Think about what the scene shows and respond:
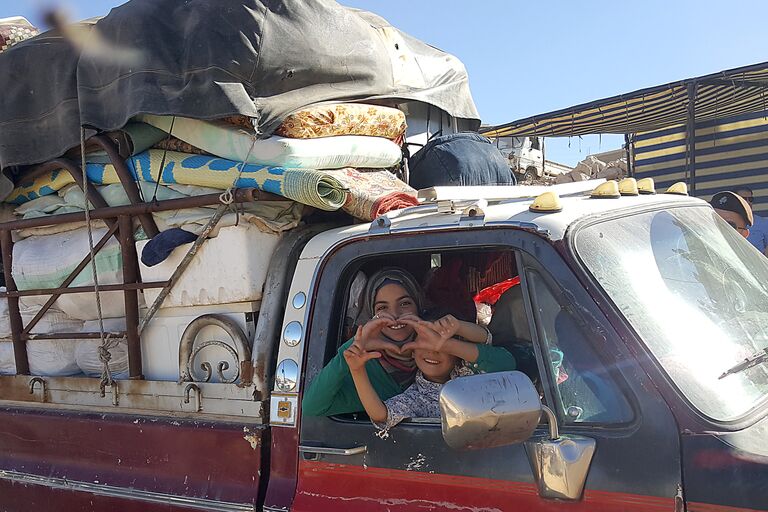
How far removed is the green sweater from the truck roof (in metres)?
0.38

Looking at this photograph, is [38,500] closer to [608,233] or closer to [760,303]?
[608,233]

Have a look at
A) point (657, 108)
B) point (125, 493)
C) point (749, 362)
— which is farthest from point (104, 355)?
point (657, 108)

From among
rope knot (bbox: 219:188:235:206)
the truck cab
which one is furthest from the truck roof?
the truck cab

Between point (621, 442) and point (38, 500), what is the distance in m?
2.44

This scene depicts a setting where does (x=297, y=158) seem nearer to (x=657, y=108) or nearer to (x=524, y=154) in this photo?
(x=657, y=108)

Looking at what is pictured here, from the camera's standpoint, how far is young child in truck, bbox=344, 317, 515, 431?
1.91 m

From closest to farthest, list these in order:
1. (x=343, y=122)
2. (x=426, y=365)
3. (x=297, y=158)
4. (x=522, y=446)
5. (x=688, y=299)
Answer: (x=522, y=446) < (x=688, y=299) < (x=426, y=365) < (x=297, y=158) < (x=343, y=122)

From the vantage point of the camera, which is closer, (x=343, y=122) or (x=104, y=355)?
(x=104, y=355)

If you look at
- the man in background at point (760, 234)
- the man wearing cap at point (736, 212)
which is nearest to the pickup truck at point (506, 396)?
the man wearing cap at point (736, 212)

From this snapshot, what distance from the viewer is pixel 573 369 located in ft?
5.99

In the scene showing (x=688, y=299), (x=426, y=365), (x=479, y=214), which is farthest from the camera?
(x=426, y=365)

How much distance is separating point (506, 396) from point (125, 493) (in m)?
1.74

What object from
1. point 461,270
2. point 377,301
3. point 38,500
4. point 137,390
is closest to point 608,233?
point 377,301

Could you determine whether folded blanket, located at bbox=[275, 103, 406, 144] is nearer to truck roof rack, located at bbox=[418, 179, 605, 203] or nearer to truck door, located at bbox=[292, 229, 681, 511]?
truck roof rack, located at bbox=[418, 179, 605, 203]
